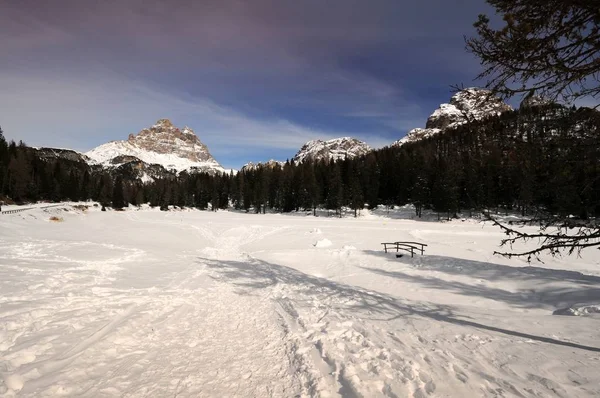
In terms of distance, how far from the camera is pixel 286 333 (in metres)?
7.31

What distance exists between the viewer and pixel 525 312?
9.20 meters

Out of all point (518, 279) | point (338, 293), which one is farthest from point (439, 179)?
point (338, 293)

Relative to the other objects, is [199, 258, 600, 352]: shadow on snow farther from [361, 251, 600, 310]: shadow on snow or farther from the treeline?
the treeline

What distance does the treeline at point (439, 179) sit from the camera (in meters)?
4.90

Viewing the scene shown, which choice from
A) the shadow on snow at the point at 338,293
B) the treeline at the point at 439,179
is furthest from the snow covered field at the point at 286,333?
the treeline at the point at 439,179

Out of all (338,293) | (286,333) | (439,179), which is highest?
(439,179)

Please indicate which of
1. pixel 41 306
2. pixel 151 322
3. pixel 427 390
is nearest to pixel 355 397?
pixel 427 390

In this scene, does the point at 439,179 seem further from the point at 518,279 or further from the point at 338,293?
the point at 338,293

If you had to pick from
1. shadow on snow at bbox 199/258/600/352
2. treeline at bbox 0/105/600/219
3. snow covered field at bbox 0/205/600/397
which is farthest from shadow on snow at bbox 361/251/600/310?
treeline at bbox 0/105/600/219

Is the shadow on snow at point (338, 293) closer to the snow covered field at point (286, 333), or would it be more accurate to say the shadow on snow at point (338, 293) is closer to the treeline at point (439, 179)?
the snow covered field at point (286, 333)

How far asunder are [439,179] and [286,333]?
6632 centimetres

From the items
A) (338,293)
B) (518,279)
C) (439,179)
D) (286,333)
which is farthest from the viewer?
(439,179)

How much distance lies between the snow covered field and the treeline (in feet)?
10.4

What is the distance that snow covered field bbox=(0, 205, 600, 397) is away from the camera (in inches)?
192
